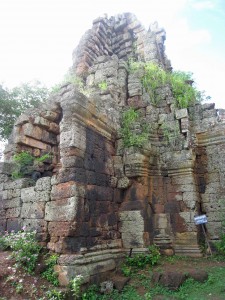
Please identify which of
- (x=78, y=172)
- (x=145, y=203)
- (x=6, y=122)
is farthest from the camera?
(x=6, y=122)

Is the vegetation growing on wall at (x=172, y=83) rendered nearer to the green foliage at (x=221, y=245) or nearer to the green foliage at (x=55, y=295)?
the green foliage at (x=221, y=245)

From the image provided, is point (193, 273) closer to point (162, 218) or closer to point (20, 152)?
point (162, 218)

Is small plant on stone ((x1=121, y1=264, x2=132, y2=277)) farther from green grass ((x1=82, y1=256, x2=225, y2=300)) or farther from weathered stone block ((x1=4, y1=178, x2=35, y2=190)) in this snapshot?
weathered stone block ((x1=4, y1=178, x2=35, y2=190))

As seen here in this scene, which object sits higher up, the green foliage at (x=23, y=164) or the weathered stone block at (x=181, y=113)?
the weathered stone block at (x=181, y=113)

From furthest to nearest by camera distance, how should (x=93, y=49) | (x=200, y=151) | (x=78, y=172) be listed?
(x=93, y=49), (x=200, y=151), (x=78, y=172)

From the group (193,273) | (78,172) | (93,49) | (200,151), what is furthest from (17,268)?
(93,49)

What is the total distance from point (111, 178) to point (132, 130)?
163 cm

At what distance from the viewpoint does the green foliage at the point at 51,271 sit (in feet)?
16.4

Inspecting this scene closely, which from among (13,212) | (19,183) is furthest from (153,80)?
(13,212)

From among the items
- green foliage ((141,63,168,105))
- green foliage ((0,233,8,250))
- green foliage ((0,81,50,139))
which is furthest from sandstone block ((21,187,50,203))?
green foliage ((0,81,50,139))

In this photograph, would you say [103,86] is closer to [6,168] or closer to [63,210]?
[6,168]

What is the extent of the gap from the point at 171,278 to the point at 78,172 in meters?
2.86

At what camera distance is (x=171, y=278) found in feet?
17.3

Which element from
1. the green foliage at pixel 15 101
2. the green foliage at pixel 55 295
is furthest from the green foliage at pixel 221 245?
the green foliage at pixel 15 101
